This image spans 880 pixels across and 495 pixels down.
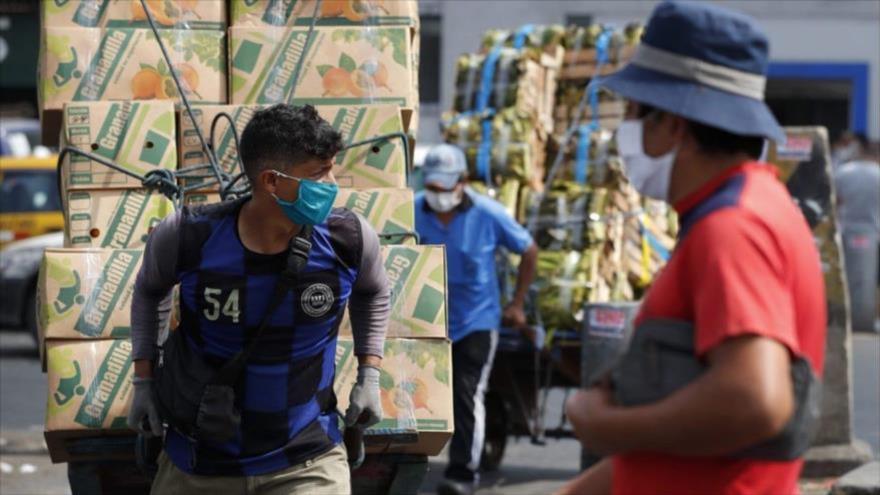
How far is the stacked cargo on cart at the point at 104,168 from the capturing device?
18.2 feet

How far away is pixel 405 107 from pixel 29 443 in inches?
205

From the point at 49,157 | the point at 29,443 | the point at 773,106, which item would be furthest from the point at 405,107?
the point at 773,106

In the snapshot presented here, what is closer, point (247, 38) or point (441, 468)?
→ point (247, 38)

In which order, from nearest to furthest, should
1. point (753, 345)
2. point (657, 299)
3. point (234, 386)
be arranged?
point (753, 345) < point (657, 299) < point (234, 386)

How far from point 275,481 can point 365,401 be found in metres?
0.46

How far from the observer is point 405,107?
244 inches

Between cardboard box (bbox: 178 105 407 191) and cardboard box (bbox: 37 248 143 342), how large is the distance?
1.57 feet

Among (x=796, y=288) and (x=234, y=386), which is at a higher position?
(x=796, y=288)

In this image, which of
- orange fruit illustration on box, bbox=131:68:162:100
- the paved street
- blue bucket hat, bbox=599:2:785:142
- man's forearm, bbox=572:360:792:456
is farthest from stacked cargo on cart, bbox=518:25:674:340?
man's forearm, bbox=572:360:792:456

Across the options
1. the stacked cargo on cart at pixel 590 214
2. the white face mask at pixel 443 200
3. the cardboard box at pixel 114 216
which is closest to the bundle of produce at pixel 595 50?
the stacked cargo on cart at pixel 590 214

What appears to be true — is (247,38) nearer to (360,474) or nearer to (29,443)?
(360,474)

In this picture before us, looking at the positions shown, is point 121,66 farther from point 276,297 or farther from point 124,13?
point 276,297

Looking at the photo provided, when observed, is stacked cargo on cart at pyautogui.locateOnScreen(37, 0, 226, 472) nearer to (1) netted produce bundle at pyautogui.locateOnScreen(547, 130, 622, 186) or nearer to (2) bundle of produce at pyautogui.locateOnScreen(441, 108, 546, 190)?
(2) bundle of produce at pyautogui.locateOnScreen(441, 108, 546, 190)

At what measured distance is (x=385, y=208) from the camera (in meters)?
5.94
